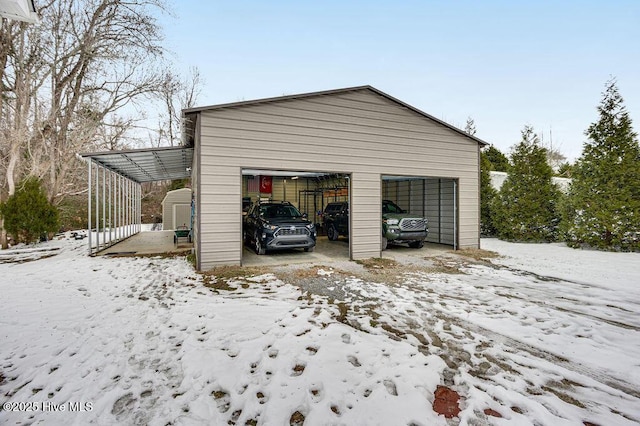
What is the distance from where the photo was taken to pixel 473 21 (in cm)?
1141

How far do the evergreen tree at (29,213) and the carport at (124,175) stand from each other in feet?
5.76

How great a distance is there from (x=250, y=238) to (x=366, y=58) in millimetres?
11872

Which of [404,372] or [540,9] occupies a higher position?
[540,9]

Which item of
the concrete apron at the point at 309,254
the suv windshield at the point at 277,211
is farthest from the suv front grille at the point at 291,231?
the suv windshield at the point at 277,211

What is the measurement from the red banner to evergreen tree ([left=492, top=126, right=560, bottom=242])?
10.8 meters

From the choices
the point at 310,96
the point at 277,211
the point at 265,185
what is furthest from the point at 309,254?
the point at 265,185

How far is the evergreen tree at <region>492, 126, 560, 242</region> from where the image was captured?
11.7m

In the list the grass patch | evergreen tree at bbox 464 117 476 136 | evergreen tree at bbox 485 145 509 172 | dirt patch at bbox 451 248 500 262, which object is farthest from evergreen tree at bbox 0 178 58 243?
evergreen tree at bbox 464 117 476 136

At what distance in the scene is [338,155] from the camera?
825cm

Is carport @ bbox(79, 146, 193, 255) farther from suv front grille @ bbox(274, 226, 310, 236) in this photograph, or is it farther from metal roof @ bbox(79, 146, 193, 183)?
suv front grille @ bbox(274, 226, 310, 236)

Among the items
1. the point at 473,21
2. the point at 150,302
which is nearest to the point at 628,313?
the point at 150,302

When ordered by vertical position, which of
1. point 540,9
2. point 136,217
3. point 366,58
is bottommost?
point 136,217

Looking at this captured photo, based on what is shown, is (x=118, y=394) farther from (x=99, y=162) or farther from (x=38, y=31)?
(x=38, y=31)

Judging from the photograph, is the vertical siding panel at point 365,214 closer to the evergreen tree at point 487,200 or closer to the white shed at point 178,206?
the evergreen tree at point 487,200
